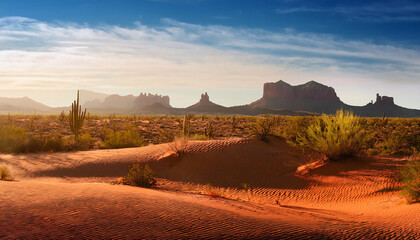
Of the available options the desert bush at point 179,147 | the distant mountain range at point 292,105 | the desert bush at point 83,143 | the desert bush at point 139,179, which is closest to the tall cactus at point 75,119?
the desert bush at point 83,143

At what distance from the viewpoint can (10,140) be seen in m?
20.7

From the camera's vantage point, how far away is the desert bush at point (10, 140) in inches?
781

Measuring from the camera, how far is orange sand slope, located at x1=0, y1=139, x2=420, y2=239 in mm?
5180

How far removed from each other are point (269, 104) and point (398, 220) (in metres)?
119

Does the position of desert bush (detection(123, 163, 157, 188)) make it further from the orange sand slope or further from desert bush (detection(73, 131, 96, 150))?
desert bush (detection(73, 131, 96, 150))

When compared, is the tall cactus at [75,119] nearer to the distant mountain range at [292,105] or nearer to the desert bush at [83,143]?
the desert bush at [83,143]

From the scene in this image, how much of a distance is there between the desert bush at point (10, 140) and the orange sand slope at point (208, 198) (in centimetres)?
250

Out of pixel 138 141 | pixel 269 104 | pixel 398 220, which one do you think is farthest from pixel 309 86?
pixel 398 220

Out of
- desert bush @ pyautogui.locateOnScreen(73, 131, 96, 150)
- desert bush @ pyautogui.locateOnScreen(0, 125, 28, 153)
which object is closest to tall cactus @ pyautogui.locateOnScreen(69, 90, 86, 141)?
desert bush @ pyautogui.locateOnScreen(73, 131, 96, 150)

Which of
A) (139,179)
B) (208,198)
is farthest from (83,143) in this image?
(208,198)

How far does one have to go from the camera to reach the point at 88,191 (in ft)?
25.3

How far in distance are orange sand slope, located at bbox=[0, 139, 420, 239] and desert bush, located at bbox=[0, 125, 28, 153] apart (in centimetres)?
250

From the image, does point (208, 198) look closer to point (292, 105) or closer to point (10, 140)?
point (10, 140)

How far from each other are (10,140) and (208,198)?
17252 millimetres
